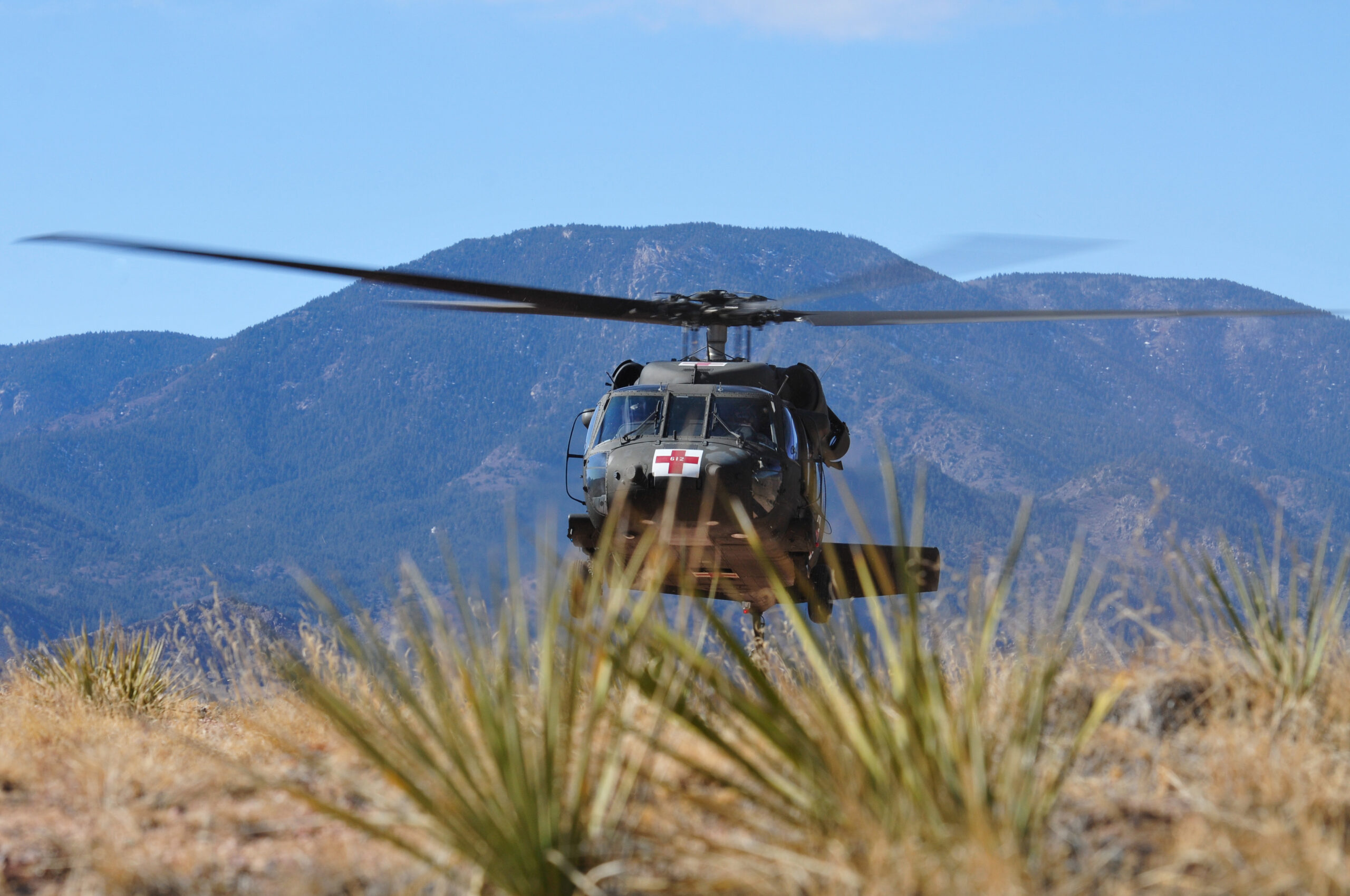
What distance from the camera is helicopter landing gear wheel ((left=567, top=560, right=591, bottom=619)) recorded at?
162 inches

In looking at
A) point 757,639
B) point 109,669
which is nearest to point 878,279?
point 757,639

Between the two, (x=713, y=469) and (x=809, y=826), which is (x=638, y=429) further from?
(x=809, y=826)

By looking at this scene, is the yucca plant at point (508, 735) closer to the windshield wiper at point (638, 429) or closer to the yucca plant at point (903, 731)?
the yucca plant at point (903, 731)

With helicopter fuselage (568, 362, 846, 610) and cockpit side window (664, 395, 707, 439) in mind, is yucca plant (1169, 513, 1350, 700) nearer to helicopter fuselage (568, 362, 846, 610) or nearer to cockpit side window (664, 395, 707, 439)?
helicopter fuselage (568, 362, 846, 610)

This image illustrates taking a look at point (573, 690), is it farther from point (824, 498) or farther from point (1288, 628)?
point (824, 498)

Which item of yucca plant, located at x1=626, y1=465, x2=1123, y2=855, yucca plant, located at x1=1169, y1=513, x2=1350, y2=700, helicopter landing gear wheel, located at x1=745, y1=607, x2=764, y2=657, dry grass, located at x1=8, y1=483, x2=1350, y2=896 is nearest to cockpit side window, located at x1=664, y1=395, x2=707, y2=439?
helicopter landing gear wheel, located at x1=745, y1=607, x2=764, y2=657

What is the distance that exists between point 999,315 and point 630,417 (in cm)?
338

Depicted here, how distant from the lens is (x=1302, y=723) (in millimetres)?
4828

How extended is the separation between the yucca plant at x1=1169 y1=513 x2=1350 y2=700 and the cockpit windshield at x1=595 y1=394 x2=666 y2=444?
590 cm

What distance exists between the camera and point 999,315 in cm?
1057

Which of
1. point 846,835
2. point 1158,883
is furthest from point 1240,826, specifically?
point 846,835

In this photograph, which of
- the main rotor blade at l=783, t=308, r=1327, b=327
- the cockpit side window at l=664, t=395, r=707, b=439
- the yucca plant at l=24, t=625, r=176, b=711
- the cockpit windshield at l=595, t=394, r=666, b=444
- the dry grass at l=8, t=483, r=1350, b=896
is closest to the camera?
the dry grass at l=8, t=483, r=1350, b=896

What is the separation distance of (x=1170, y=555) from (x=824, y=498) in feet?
21.7

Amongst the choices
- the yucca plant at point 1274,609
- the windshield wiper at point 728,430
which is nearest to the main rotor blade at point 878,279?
the windshield wiper at point 728,430
